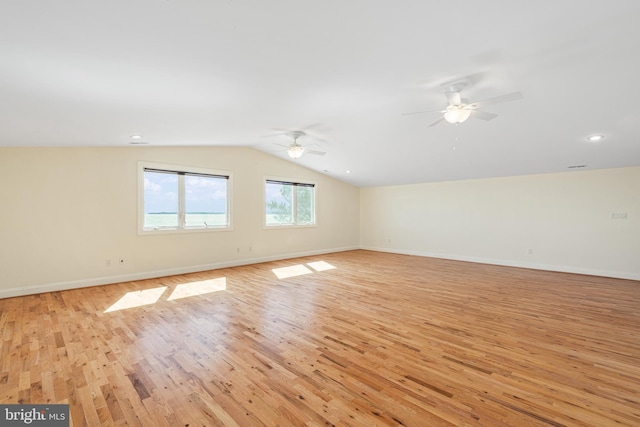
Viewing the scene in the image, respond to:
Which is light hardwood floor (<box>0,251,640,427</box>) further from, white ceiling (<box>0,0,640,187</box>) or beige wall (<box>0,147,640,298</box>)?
white ceiling (<box>0,0,640,187</box>)

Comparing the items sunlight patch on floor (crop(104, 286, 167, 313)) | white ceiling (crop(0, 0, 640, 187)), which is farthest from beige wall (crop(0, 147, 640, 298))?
sunlight patch on floor (crop(104, 286, 167, 313))

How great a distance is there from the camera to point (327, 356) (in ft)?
8.18

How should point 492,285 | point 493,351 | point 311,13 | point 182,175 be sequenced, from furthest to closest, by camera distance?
1. point 182,175
2. point 492,285
3. point 493,351
4. point 311,13

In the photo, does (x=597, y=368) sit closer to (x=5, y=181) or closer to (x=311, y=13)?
(x=311, y=13)

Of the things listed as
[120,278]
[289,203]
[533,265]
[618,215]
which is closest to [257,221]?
[289,203]

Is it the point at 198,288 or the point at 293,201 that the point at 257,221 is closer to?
the point at 293,201

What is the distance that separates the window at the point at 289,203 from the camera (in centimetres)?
751

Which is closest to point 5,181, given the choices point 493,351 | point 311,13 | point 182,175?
point 182,175

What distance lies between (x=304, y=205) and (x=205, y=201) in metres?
3.01

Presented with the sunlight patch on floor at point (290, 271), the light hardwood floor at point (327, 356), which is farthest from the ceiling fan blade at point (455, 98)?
the sunlight patch on floor at point (290, 271)

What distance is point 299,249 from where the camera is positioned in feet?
26.6

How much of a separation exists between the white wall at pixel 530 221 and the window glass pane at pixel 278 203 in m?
3.37

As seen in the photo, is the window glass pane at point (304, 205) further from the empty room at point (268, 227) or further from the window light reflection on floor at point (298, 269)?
the window light reflection on floor at point (298, 269)

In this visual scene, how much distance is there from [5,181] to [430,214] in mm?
8886
